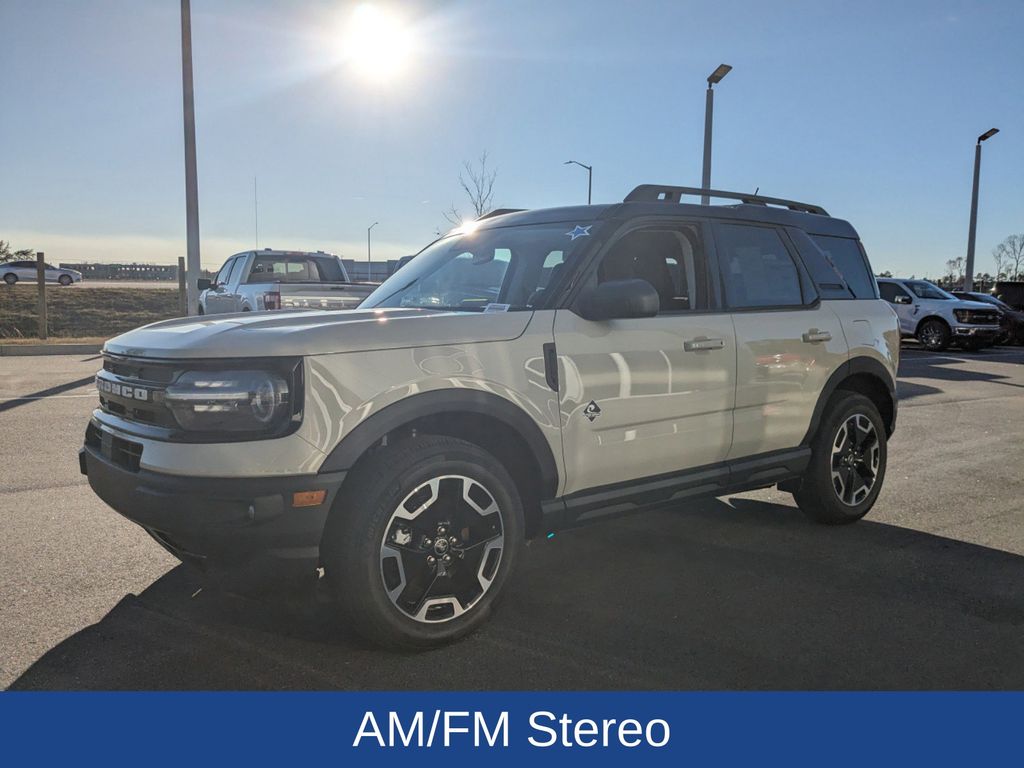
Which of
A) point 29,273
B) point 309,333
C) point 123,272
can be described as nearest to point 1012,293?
point 309,333

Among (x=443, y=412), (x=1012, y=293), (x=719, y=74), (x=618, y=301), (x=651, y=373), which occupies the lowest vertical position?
(x=443, y=412)

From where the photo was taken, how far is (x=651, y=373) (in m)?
3.96

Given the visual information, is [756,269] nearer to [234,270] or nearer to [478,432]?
[478,432]

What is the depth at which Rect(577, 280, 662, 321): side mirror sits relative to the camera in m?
3.64

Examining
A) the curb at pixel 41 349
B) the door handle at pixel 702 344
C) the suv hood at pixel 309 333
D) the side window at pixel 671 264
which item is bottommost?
the curb at pixel 41 349

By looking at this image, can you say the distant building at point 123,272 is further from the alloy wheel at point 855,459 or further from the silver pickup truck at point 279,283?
the alloy wheel at point 855,459

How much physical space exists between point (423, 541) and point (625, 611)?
1.08 meters

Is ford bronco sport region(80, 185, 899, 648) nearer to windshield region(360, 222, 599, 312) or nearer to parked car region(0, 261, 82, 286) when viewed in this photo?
windshield region(360, 222, 599, 312)

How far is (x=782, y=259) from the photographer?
4.96m

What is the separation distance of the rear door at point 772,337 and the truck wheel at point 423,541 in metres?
1.68

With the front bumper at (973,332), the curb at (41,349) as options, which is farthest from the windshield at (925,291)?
the curb at (41,349)

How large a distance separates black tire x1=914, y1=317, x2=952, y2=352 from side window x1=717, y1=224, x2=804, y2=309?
62.4ft

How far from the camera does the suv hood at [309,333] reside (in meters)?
3.02

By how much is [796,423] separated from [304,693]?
318cm
